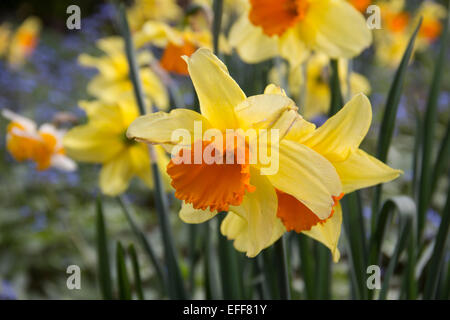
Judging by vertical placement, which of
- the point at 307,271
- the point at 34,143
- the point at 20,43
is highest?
the point at 20,43

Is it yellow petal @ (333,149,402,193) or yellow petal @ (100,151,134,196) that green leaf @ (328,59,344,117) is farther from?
yellow petal @ (100,151,134,196)

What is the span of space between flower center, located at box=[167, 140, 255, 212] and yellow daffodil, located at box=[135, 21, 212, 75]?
0.54 metres

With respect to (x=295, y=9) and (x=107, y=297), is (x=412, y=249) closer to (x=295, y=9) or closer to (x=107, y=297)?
(x=295, y=9)

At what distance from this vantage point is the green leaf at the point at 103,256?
85 centimetres

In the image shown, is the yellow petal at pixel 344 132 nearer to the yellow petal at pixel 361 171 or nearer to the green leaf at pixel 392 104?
the yellow petal at pixel 361 171

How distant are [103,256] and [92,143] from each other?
12.0 inches

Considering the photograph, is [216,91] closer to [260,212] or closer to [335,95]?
[260,212]

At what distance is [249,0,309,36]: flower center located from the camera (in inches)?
31.9

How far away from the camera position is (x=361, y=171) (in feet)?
1.77

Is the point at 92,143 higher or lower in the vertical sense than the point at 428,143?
higher

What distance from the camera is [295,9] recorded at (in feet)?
2.76

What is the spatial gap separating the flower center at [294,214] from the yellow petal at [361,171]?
1.4 inches

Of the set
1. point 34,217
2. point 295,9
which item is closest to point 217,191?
point 295,9

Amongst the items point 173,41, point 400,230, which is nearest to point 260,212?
point 400,230
